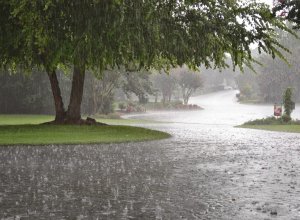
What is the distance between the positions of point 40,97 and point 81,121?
2160 cm

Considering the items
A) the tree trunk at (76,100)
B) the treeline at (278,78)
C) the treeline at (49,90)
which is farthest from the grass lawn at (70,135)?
the treeline at (278,78)

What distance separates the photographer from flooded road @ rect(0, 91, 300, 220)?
673cm

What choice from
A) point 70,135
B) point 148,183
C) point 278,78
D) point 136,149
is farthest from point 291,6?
point 278,78

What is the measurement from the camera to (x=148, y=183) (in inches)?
354

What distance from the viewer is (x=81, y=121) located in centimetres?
2448

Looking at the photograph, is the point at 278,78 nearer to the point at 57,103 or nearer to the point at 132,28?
the point at 57,103

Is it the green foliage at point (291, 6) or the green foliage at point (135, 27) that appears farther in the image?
the green foliage at point (135, 27)

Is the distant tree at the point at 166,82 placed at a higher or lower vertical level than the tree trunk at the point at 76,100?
higher

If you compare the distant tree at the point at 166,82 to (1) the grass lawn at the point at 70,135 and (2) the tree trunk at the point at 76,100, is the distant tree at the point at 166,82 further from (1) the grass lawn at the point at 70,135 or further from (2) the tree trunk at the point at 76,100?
(1) the grass lawn at the point at 70,135

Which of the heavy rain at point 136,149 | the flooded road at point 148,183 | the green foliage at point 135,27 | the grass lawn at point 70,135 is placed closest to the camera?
the flooded road at point 148,183

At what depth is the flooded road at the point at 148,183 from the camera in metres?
6.73

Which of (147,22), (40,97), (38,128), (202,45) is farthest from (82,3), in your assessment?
(40,97)

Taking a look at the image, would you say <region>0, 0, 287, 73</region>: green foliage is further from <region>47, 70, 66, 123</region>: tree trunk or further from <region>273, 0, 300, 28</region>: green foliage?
<region>47, 70, 66, 123</region>: tree trunk

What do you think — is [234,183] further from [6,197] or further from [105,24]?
[105,24]
